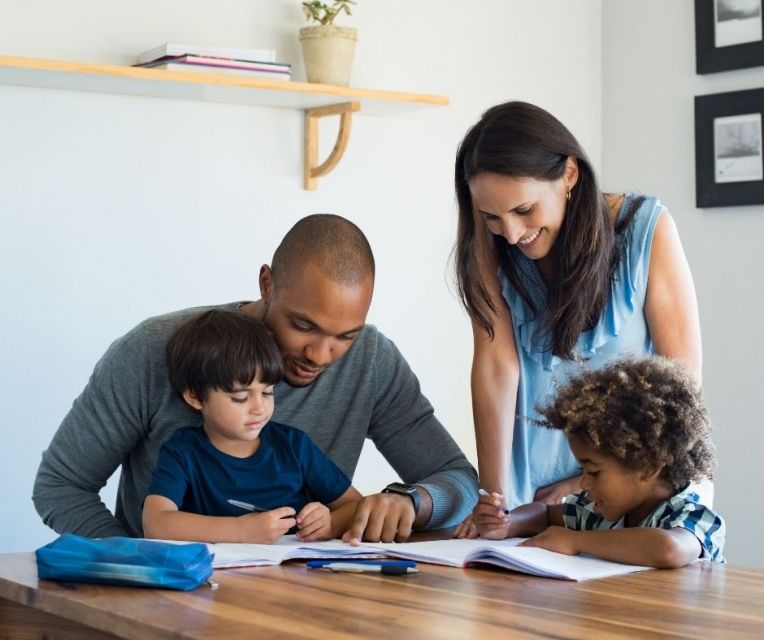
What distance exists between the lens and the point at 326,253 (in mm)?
1818

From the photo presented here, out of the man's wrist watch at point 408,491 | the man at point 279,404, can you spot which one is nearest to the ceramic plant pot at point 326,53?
the man at point 279,404

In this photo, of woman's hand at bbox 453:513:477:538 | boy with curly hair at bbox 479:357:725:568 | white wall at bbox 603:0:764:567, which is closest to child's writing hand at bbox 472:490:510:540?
woman's hand at bbox 453:513:477:538

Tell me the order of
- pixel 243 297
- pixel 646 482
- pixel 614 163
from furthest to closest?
pixel 614 163 < pixel 243 297 < pixel 646 482

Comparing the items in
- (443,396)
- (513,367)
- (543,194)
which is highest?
(543,194)

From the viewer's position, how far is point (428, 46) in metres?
3.55

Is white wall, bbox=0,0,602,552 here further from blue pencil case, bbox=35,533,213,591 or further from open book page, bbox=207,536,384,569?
blue pencil case, bbox=35,533,213,591

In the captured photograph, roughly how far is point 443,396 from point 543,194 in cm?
176

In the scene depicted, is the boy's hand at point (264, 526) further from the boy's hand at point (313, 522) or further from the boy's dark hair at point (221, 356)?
the boy's dark hair at point (221, 356)

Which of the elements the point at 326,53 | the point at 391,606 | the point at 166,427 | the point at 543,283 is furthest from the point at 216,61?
the point at 391,606

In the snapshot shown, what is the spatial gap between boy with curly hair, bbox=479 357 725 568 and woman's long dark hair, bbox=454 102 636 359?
0.27 m

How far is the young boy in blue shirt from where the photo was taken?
1696 mm

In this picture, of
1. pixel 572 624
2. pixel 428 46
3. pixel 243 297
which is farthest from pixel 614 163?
pixel 572 624

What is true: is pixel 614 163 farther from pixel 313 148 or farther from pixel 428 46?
pixel 313 148

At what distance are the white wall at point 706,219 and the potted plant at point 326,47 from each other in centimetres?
106
